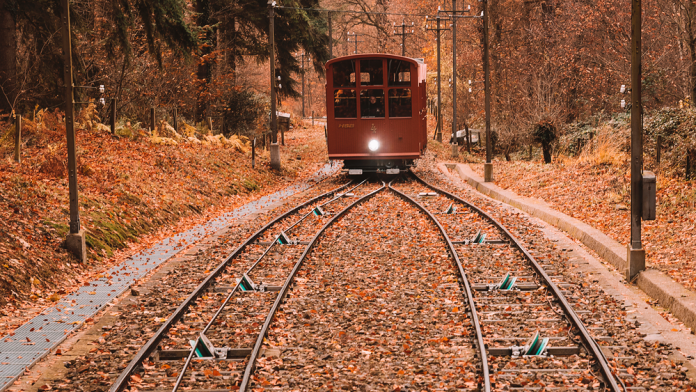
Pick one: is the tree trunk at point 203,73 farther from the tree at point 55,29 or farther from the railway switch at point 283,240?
the railway switch at point 283,240

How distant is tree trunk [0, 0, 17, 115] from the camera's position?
16.8 meters

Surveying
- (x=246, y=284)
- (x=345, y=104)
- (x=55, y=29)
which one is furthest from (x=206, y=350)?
(x=345, y=104)

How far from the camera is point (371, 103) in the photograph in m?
22.5

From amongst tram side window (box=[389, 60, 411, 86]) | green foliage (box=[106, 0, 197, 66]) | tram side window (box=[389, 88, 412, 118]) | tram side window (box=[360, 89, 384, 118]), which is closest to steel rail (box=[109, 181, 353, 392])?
green foliage (box=[106, 0, 197, 66])

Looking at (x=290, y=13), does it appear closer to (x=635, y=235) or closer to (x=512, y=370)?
(x=635, y=235)

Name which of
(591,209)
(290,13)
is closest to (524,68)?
(290,13)

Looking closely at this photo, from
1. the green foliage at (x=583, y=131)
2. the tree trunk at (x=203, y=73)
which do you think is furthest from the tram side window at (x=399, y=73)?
the tree trunk at (x=203, y=73)

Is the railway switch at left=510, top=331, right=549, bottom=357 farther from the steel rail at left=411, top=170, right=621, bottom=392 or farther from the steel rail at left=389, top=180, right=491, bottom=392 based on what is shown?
the steel rail at left=411, top=170, right=621, bottom=392

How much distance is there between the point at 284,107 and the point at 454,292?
4993cm

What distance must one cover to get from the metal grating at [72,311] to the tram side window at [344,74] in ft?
30.3

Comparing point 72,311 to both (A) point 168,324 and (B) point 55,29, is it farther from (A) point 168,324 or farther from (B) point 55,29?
(B) point 55,29

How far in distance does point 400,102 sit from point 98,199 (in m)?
11.3

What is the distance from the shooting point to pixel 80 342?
7539mm

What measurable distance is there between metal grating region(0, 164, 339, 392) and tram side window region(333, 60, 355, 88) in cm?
925
